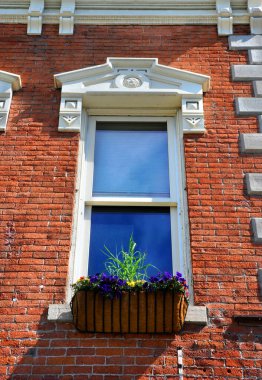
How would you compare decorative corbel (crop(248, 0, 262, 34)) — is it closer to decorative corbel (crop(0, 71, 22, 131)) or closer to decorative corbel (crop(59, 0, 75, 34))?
decorative corbel (crop(59, 0, 75, 34))

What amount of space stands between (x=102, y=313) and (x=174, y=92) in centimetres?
326

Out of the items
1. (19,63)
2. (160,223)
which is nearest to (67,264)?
(160,223)

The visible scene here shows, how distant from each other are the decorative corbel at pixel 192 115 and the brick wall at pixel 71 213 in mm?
110

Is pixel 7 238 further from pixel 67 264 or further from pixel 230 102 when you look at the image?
pixel 230 102

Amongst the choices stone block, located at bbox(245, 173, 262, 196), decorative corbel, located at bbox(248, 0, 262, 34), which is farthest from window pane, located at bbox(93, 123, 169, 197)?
decorative corbel, located at bbox(248, 0, 262, 34)

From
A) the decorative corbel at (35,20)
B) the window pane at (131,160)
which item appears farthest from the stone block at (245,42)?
the decorative corbel at (35,20)

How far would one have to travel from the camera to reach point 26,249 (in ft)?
18.9

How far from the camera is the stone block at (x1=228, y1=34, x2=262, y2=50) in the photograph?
301 inches

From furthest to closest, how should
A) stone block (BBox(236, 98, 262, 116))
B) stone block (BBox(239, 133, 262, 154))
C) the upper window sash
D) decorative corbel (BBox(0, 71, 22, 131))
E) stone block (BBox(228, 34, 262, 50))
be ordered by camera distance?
stone block (BBox(228, 34, 262, 50)), decorative corbel (BBox(0, 71, 22, 131)), stone block (BBox(236, 98, 262, 116)), stone block (BBox(239, 133, 262, 154)), the upper window sash

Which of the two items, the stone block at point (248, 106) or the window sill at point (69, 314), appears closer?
the window sill at point (69, 314)

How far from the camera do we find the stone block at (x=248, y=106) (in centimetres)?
688

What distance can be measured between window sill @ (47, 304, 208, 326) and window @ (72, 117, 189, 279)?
57 centimetres

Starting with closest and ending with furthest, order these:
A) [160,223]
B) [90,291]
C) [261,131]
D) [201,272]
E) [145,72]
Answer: [90,291] < [201,272] < [160,223] < [261,131] < [145,72]

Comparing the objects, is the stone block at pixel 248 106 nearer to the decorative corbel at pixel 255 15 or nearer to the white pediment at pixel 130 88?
the white pediment at pixel 130 88
